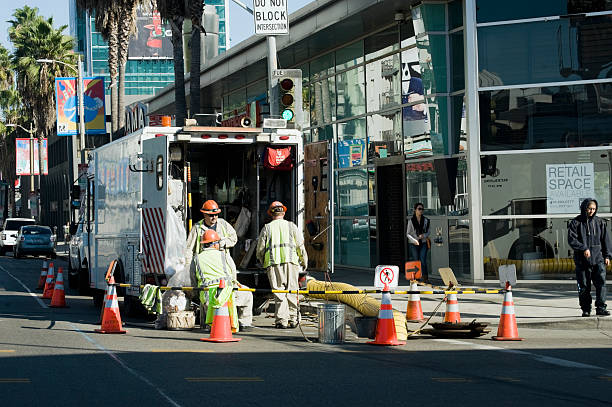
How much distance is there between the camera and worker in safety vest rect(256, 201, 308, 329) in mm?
15102

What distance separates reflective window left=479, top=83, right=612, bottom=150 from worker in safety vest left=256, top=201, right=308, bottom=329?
7.51m

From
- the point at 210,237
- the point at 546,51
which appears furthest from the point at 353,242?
the point at 210,237

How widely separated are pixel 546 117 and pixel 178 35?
15.0 m

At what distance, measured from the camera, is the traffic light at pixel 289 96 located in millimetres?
17672

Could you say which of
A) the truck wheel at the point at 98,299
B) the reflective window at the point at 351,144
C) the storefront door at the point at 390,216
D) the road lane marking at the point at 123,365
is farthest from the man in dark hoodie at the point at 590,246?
the reflective window at the point at 351,144

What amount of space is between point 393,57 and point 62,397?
18348 mm

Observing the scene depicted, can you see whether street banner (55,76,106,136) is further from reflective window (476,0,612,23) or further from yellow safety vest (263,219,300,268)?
yellow safety vest (263,219,300,268)

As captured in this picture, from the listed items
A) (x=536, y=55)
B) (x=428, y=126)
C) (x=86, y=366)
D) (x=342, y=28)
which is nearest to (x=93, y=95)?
(x=342, y=28)

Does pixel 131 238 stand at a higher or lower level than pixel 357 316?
higher

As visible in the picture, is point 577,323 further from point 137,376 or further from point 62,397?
point 62,397

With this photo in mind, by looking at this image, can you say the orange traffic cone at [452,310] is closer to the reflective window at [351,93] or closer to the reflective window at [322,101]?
the reflective window at [351,93]

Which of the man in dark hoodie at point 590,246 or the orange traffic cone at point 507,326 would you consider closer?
the orange traffic cone at point 507,326

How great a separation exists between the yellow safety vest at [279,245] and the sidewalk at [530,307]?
152cm

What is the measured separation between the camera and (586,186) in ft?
68.3
